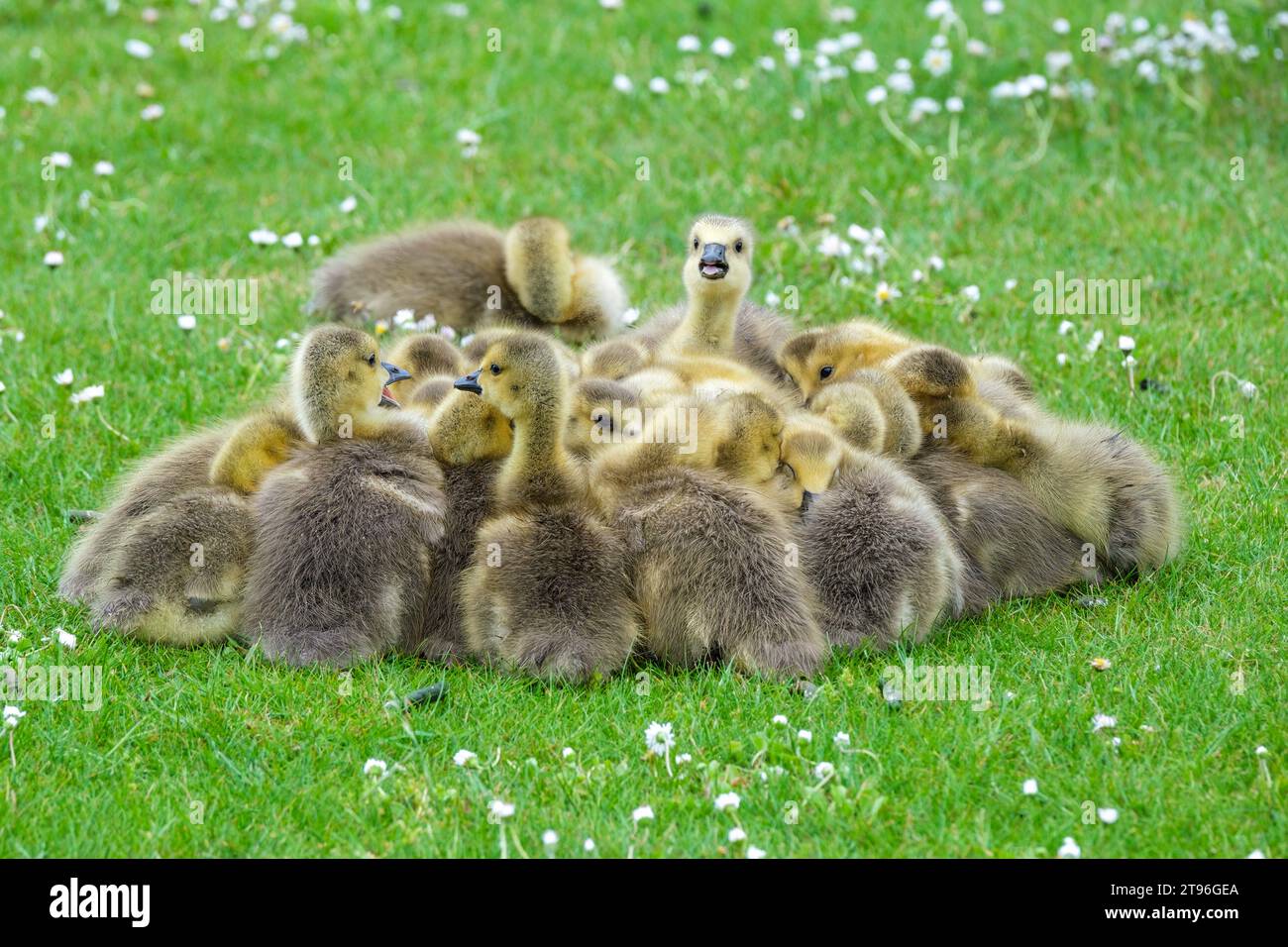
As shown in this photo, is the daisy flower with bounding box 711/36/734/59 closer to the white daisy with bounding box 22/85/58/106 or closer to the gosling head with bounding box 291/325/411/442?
the white daisy with bounding box 22/85/58/106

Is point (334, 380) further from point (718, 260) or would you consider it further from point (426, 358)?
point (718, 260)

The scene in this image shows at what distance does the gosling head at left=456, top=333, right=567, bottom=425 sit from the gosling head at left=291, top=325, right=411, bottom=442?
42cm

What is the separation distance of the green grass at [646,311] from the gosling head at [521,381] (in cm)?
94

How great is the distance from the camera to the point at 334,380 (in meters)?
6.08

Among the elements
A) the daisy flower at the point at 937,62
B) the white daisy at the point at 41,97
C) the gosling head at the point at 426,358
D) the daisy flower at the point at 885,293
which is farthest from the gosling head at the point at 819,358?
the white daisy at the point at 41,97

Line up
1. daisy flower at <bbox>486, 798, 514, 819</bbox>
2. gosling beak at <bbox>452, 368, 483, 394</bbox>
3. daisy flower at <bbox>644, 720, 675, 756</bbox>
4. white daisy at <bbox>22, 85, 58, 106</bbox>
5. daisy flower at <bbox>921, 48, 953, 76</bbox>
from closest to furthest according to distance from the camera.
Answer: daisy flower at <bbox>486, 798, 514, 819</bbox>, daisy flower at <bbox>644, 720, 675, 756</bbox>, gosling beak at <bbox>452, 368, 483, 394</bbox>, daisy flower at <bbox>921, 48, 953, 76</bbox>, white daisy at <bbox>22, 85, 58, 106</bbox>

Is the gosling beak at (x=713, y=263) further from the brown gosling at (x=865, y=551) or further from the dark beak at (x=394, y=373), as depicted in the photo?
the dark beak at (x=394, y=373)

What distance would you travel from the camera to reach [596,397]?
6477 mm

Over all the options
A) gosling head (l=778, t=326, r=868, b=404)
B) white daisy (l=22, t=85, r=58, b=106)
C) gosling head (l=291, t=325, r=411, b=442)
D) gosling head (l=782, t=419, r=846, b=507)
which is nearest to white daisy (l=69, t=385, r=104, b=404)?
gosling head (l=291, t=325, r=411, b=442)

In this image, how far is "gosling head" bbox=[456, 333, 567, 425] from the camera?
230 inches

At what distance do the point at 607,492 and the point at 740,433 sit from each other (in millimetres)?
522

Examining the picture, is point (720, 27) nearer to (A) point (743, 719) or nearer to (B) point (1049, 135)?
(B) point (1049, 135)

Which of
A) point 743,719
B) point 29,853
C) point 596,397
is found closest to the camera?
point 29,853

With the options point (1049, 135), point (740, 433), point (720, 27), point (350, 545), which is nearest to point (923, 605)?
point (740, 433)
